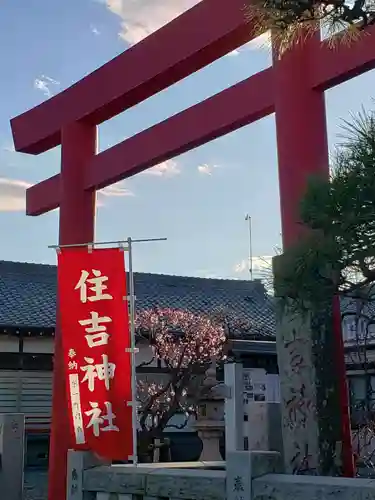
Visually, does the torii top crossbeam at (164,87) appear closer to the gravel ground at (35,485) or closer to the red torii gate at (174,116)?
the red torii gate at (174,116)

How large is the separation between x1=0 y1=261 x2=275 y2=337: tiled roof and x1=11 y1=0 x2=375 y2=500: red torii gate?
739cm

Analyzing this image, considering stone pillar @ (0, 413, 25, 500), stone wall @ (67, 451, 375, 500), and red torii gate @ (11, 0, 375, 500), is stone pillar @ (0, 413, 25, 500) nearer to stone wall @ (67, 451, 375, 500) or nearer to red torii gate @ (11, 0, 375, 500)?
red torii gate @ (11, 0, 375, 500)

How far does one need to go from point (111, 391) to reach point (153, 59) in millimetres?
2799

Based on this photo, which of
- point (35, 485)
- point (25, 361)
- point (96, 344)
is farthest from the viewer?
point (25, 361)

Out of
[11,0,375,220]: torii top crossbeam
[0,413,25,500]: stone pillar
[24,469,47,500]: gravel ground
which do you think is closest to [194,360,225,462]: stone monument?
[0,413,25,500]: stone pillar

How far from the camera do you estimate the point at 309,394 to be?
423 centimetres

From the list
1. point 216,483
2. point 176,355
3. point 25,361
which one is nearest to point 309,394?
point 216,483

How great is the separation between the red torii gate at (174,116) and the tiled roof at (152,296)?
7386 mm

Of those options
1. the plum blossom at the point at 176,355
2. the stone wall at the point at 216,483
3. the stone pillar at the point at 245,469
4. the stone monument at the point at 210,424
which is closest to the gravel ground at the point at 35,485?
the plum blossom at the point at 176,355

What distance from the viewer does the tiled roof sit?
14.5 meters

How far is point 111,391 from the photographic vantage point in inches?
195

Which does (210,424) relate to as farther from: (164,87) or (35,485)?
(35,485)

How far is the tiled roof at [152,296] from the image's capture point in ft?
47.7

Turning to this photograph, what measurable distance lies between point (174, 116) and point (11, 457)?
324 centimetres
